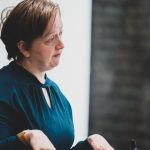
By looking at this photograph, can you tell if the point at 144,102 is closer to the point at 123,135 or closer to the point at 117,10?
the point at 123,135

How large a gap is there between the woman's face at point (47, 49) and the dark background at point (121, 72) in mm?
882

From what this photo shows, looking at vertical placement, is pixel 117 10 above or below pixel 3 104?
above

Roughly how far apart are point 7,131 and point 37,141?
0.15 metres

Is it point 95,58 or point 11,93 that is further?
point 95,58

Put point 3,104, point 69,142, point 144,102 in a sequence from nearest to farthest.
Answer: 1. point 3,104
2. point 69,142
3. point 144,102

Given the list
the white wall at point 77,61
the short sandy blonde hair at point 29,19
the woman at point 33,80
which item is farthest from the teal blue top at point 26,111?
the white wall at point 77,61

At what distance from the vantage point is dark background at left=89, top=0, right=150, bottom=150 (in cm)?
210

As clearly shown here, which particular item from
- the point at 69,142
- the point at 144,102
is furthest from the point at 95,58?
the point at 69,142

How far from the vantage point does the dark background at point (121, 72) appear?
6.90 ft

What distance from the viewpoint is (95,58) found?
2.23 m

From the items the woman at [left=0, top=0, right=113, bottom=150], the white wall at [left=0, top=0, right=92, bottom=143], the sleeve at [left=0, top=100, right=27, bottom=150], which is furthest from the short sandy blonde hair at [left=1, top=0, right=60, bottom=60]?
the white wall at [left=0, top=0, right=92, bottom=143]

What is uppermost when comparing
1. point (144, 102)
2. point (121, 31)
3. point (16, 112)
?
point (121, 31)

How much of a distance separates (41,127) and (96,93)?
3.44ft

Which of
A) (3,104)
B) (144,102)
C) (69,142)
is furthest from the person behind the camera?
(144,102)
